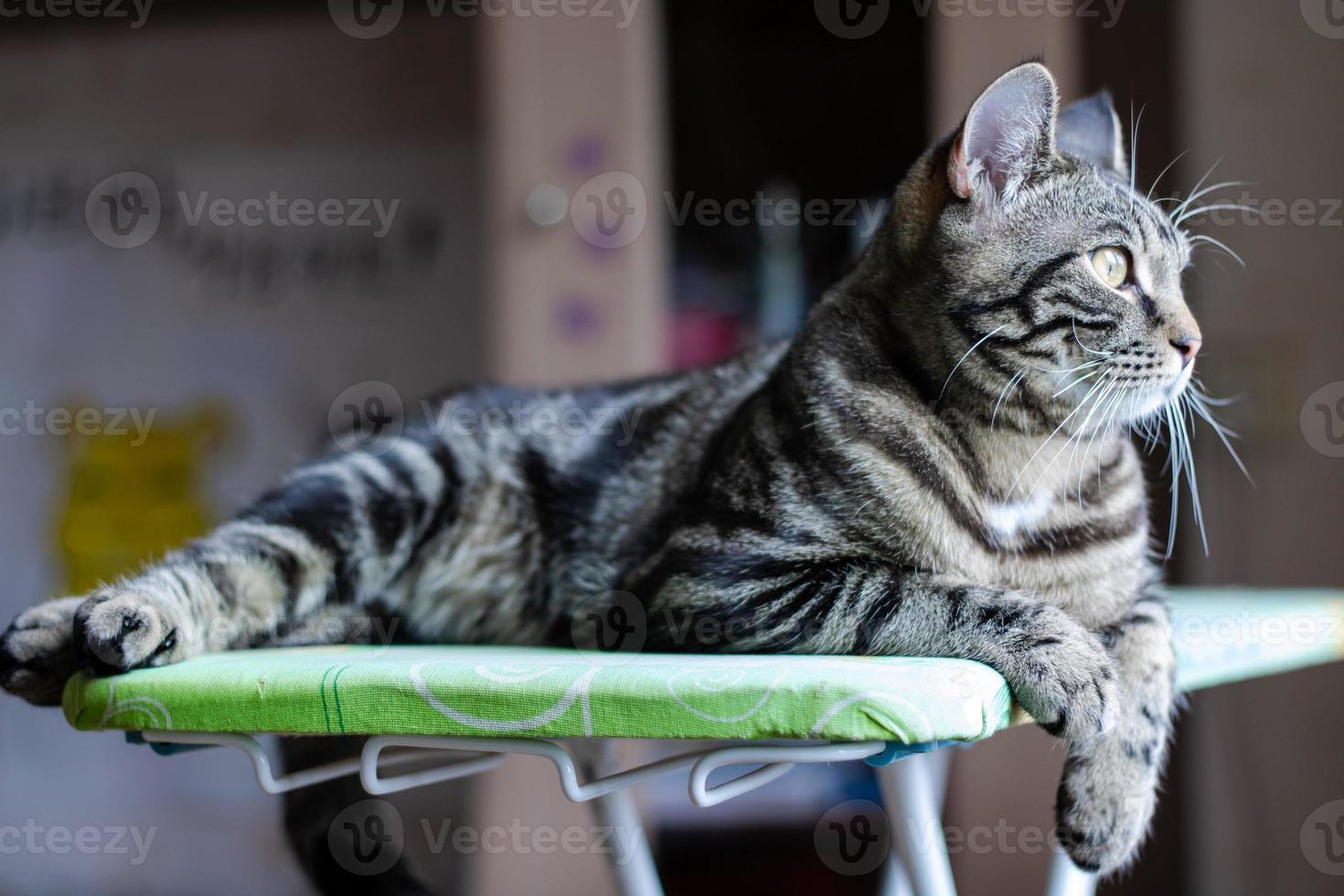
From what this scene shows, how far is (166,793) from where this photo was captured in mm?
2850

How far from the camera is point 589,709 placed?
0.68 m

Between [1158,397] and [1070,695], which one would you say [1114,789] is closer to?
[1070,695]

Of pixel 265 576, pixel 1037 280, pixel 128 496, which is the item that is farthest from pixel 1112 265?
pixel 128 496

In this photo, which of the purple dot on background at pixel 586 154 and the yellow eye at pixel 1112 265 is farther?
the purple dot on background at pixel 586 154

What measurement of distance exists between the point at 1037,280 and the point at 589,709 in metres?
0.51

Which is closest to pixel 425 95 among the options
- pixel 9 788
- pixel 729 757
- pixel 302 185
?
pixel 302 185

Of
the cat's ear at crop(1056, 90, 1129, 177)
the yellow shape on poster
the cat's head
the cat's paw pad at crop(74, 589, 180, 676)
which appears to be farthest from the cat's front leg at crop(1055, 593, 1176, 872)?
the yellow shape on poster

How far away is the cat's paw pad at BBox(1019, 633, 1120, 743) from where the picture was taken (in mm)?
747

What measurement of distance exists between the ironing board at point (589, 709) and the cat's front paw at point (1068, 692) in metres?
0.02

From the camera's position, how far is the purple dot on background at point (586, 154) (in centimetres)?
211

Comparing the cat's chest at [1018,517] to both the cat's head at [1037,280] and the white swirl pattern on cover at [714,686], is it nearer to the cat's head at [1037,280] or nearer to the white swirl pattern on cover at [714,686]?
the cat's head at [1037,280]

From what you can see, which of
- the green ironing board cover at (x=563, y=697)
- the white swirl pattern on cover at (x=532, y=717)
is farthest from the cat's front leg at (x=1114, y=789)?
the white swirl pattern on cover at (x=532, y=717)

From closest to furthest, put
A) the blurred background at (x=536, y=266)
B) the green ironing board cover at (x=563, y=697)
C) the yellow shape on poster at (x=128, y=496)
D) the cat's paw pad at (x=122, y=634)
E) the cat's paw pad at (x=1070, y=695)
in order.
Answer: the green ironing board cover at (x=563, y=697) → the cat's paw pad at (x=1070, y=695) → the cat's paw pad at (x=122, y=634) → the blurred background at (x=536, y=266) → the yellow shape on poster at (x=128, y=496)

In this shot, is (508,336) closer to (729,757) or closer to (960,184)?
(960,184)
